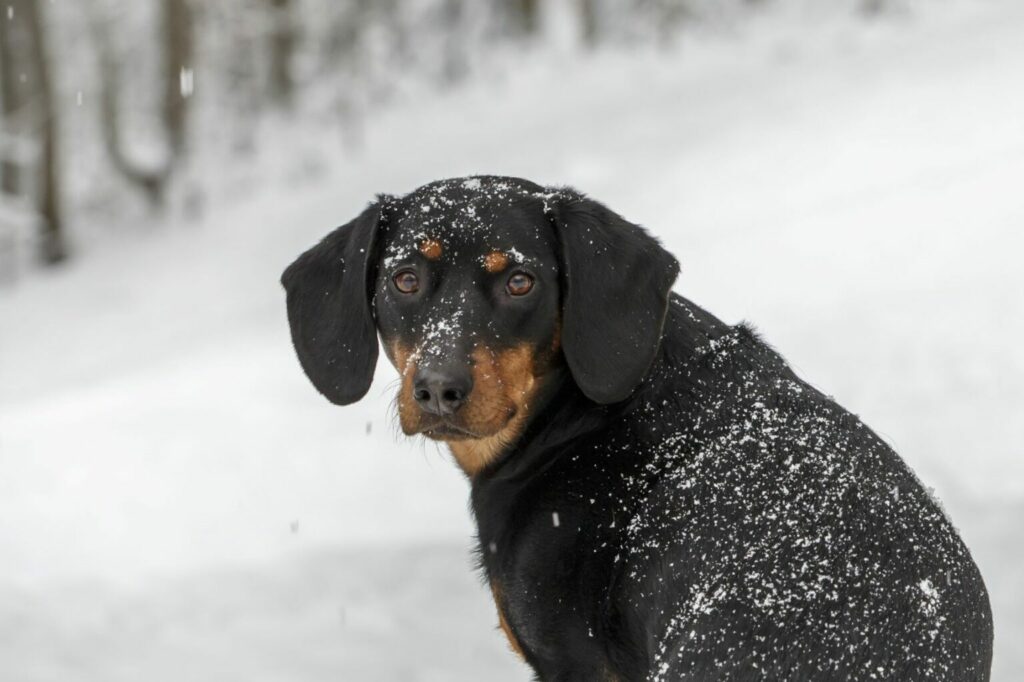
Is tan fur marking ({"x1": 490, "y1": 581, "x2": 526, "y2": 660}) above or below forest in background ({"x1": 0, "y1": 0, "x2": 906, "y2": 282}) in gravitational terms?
below

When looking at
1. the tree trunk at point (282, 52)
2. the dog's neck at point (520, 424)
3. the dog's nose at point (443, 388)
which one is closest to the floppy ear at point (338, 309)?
the dog's neck at point (520, 424)

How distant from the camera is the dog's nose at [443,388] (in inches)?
125

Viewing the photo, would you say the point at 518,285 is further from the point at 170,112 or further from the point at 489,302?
the point at 170,112

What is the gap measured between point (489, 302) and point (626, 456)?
57cm

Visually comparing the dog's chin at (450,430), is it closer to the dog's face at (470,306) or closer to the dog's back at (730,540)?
the dog's face at (470,306)

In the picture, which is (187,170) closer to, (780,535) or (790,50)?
(790,50)

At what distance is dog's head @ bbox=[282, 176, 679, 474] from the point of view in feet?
10.7

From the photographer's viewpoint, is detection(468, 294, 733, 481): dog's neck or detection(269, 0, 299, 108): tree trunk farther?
detection(269, 0, 299, 108): tree trunk

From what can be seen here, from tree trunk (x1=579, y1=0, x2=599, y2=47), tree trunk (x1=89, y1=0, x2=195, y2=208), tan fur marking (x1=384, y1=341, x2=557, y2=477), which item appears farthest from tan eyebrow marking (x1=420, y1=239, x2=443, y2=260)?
tree trunk (x1=579, y1=0, x2=599, y2=47)

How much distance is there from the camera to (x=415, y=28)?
2628 cm

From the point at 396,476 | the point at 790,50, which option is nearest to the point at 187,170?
the point at 790,50

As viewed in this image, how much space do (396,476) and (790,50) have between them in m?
11.7

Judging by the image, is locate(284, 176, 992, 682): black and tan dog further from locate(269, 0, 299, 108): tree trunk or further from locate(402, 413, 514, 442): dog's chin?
locate(269, 0, 299, 108): tree trunk

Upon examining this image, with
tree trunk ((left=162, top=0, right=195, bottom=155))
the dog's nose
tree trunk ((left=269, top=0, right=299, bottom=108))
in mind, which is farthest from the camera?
tree trunk ((left=269, top=0, right=299, bottom=108))
